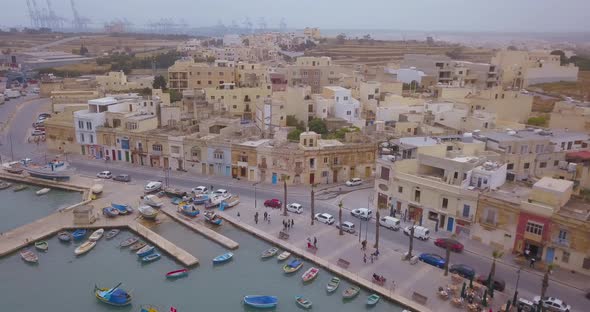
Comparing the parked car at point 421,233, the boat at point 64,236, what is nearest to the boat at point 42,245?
the boat at point 64,236

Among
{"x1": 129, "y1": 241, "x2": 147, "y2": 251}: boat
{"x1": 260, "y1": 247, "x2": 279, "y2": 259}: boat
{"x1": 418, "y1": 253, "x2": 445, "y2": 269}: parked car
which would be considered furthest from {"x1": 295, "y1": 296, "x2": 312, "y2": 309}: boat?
{"x1": 129, "y1": 241, "x2": 147, "y2": 251}: boat

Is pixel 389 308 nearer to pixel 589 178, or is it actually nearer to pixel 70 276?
pixel 70 276

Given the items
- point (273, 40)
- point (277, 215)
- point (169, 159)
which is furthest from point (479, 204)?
point (273, 40)

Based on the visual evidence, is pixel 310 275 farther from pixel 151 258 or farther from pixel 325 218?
pixel 151 258

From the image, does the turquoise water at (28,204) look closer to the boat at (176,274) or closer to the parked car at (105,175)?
the parked car at (105,175)

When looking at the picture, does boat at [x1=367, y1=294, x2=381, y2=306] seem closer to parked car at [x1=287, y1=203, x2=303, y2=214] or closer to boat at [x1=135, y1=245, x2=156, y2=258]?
parked car at [x1=287, y1=203, x2=303, y2=214]
